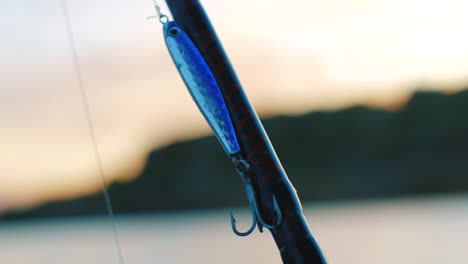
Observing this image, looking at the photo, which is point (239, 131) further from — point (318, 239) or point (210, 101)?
point (318, 239)

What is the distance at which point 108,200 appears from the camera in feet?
13.4

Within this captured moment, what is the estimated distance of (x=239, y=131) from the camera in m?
3.53

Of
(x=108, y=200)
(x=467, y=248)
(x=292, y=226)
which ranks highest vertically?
(x=108, y=200)

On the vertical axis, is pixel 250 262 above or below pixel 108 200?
below

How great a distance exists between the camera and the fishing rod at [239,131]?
11.2 feet

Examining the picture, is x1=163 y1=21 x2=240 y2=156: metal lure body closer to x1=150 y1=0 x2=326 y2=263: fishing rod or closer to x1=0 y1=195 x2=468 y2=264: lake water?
x1=150 y1=0 x2=326 y2=263: fishing rod

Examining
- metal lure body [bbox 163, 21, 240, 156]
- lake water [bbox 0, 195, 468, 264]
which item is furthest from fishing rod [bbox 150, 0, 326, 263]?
lake water [bbox 0, 195, 468, 264]

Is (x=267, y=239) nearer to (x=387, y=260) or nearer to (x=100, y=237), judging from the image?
(x=387, y=260)

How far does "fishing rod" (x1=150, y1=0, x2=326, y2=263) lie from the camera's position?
11.2ft

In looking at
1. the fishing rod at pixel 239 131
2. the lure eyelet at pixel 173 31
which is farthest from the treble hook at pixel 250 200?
the lure eyelet at pixel 173 31

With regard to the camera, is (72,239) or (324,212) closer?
(324,212)

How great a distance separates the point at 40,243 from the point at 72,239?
145 cm

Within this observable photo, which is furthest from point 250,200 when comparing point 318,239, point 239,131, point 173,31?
point 318,239

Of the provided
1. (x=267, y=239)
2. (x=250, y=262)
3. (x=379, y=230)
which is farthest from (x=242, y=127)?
(x=379, y=230)
